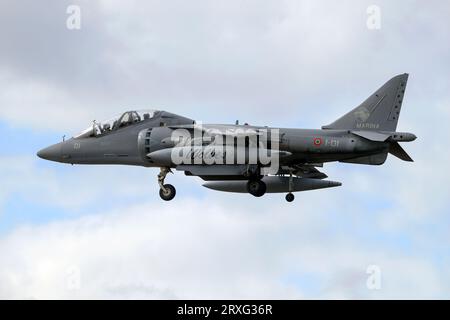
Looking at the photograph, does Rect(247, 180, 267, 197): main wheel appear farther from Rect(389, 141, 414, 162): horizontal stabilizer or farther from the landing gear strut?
Rect(389, 141, 414, 162): horizontal stabilizer

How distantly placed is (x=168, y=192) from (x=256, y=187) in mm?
3802

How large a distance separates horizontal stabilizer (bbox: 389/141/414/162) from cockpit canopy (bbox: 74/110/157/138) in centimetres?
968

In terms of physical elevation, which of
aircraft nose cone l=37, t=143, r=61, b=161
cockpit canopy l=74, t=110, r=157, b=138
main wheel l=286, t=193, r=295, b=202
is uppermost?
cockpit canopy l=74, t=110, r=157, b=138

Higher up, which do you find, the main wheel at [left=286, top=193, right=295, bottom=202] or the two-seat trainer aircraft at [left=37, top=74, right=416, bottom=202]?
the two-seat trainer aircraft at [left=37, top=74, right=416, bottom=202]

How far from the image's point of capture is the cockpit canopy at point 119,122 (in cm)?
4009

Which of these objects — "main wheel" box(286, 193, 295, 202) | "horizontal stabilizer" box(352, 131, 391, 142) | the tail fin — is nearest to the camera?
"horizontal stabilizer" box(352, 131, 391, 142)

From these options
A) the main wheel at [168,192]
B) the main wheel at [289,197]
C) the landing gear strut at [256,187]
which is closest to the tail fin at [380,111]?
the landing gear strut at [256,187]

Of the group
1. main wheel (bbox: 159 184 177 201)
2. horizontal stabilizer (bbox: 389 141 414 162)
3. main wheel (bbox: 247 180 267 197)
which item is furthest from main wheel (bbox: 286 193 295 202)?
horizontal stabilizer (bbox: 389 141 414 162)

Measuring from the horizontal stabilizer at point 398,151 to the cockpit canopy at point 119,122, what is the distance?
381 inches

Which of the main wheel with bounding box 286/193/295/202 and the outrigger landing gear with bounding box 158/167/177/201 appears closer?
the outrigger landing gear with bounding box 158/167/177/201

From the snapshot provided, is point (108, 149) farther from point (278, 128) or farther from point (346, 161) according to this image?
point (346, 161)

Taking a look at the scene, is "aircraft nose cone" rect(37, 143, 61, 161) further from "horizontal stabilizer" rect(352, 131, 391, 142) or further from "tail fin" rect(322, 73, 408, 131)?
"horizontal stabilizer" rect(352, 131, 391, 142)

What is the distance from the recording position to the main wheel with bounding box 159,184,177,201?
4006 centimetres

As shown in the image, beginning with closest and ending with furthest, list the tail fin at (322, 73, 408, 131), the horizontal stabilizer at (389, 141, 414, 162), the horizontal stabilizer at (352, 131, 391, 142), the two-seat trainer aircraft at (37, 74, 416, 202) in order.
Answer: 1. the horizontal stabilizer at (352, 131, 391, 142)
2. the two-seat trainer aircraft at (37, 74, 416, 202)
3. the horizontal stabilizer at (389, 141, 414, 162)
4. the tail fin at (322, 73, 408, 131)
